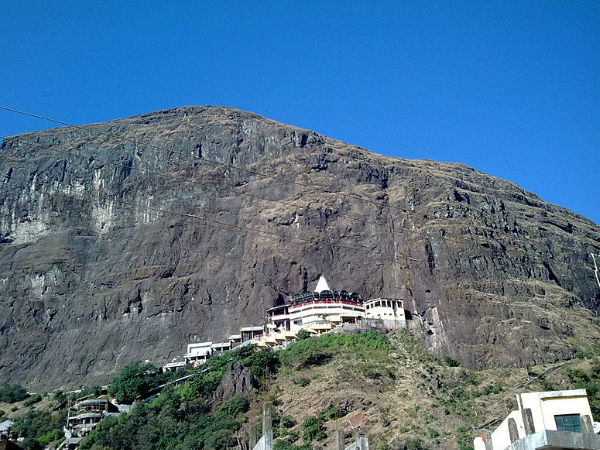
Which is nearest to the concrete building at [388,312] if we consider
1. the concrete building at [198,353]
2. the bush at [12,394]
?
the concrete building at [198,353]

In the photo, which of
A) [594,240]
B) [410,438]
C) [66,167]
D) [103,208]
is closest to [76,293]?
[103,208]

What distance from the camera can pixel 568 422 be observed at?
23.9 metres

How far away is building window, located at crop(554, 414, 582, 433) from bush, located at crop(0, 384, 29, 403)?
86647 mm

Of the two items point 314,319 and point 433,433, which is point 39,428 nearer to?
point 314,319

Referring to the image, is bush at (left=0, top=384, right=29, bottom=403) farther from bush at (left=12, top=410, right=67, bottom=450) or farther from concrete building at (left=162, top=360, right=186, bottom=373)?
concrete building at (left=162, top=360, right=186, bottom=373)

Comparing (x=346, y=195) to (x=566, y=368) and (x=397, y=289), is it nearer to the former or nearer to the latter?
(x=397, y=289)

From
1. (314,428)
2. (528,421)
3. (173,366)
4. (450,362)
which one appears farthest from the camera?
(173,366)

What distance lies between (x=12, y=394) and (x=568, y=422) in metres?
87.7

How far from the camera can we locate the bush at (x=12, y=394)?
9406 cm

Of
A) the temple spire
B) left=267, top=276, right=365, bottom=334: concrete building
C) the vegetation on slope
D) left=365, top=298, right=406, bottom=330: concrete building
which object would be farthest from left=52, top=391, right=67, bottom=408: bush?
left=365, top=298, right=406, bottom=330: concrete building

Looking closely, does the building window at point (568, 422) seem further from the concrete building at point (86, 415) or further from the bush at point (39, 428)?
the bush at point (39, 428)

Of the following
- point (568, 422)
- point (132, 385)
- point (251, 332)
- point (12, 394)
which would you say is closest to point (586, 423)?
point (568, 422)

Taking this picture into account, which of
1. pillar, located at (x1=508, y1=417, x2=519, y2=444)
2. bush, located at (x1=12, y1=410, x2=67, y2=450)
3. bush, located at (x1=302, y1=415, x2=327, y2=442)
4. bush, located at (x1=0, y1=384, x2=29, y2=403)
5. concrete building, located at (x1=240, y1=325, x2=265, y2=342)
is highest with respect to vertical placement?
concrete building, located at (x1=240, y1=325, x2=265, y2=342)

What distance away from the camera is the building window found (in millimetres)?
23875
